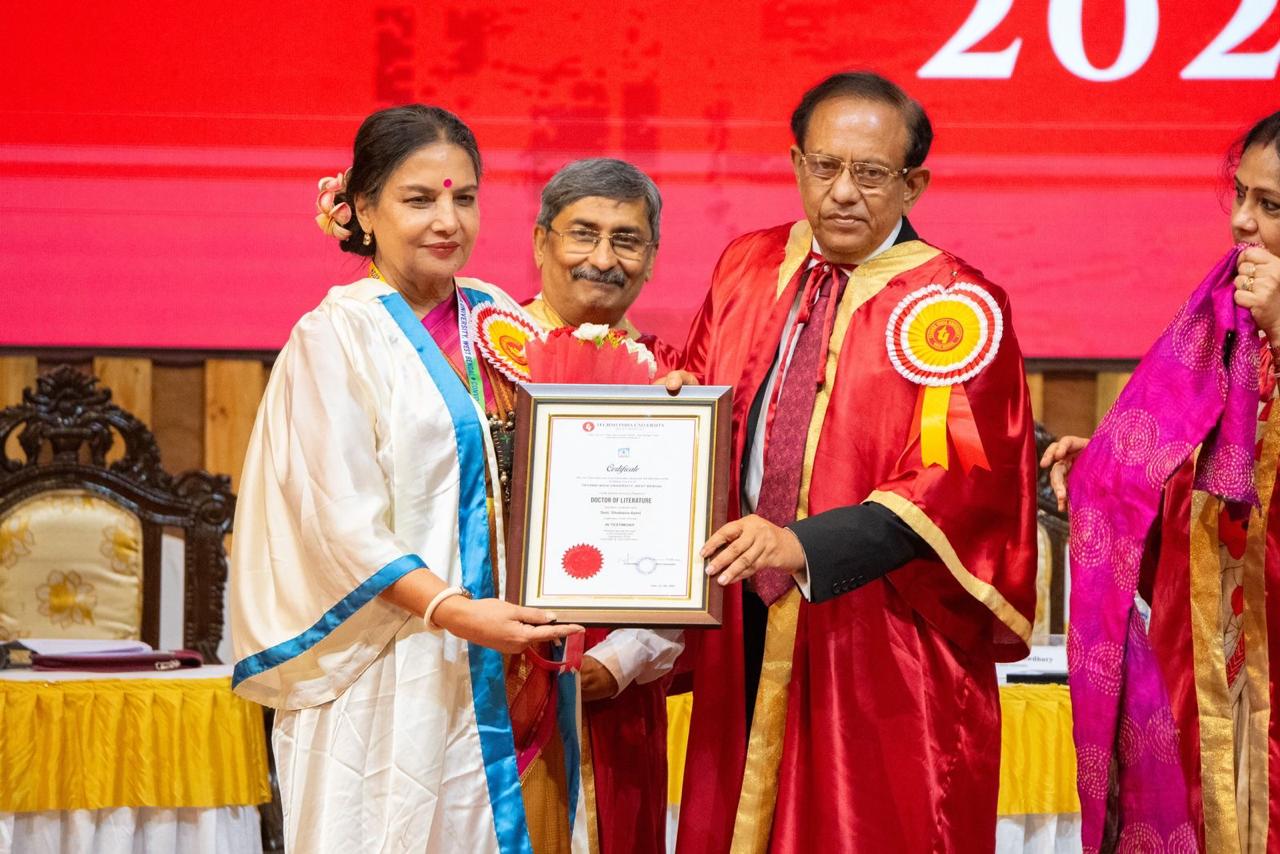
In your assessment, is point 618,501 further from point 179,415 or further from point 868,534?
point 179,415

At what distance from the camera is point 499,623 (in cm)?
187

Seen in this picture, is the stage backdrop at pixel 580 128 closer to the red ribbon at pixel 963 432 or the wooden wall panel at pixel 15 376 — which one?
the wooden wall panel at pixel 15 376

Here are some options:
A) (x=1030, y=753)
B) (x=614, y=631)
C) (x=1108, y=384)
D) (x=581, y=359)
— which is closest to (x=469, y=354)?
(x=581, y=359)

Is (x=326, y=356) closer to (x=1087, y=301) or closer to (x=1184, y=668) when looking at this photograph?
(x=1184, y=668)

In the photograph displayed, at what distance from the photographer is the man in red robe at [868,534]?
2.09 m

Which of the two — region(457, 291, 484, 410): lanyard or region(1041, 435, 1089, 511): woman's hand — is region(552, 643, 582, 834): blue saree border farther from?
region(1041, 435, 1089, 511): woman's hand

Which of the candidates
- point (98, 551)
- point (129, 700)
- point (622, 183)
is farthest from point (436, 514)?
point (98, 551)

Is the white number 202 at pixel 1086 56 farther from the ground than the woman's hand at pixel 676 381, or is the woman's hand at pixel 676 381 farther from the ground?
the white number 202 at pixel 1086 56

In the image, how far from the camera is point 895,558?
2078 mm

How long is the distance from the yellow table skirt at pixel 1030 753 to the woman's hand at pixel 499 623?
4.81ft

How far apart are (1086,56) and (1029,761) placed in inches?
81.4

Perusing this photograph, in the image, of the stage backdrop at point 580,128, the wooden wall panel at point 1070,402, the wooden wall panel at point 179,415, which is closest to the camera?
the stage backdrop at point 580,128

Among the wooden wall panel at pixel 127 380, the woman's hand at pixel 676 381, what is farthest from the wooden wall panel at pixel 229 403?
the woman's hand at pixel 676 381

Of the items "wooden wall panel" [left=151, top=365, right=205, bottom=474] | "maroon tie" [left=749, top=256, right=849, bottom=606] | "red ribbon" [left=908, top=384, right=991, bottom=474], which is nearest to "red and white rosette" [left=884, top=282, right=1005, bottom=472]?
"red ribbon" [left=908, top=384, right=991, bottom=474]
